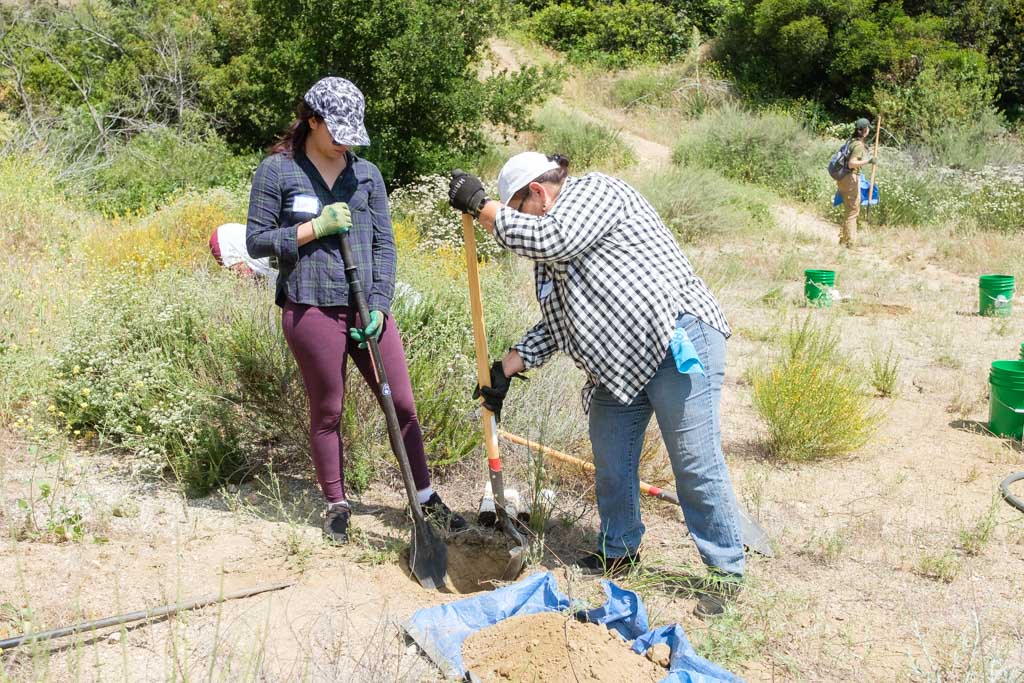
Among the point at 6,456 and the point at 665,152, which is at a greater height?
the point at 6,456

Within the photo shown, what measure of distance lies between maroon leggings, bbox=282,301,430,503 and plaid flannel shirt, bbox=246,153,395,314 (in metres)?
0.08

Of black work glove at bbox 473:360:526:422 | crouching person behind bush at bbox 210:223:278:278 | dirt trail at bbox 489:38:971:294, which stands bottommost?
dirt trail at bbox 489:38:971:294

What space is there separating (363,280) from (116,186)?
26.0 ft

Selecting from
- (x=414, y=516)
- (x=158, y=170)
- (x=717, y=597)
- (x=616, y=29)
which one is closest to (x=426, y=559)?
(x=414, y=516)

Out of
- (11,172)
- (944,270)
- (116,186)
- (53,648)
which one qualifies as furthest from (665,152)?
(53,648)

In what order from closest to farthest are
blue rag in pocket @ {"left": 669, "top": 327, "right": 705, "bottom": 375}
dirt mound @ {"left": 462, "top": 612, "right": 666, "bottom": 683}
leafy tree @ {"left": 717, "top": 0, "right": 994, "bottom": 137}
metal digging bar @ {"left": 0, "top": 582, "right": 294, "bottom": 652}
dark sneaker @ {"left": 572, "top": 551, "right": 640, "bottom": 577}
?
metal digging bar @ {"left": 0, "top": 582, "right": 294, "bottom": 652} → dirt mound @ {"left": 462, "top": 612, "right": 666, "bottom": 683} → blue rag in pocket @ {"left": 669, "top": 327, "right": 705, "bottom": 375} → dark sneaker @ {"left": 572, "top": 551, "right": 640, "bottom": 577} → leafy tree @ {"left": 717, "top": 0, "right": 994, "bottom": 137}

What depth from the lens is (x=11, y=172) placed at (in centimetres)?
816

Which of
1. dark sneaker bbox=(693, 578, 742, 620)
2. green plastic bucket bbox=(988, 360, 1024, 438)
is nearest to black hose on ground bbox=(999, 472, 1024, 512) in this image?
green plastic bucket bbox=(988, 360, 1024, 438)

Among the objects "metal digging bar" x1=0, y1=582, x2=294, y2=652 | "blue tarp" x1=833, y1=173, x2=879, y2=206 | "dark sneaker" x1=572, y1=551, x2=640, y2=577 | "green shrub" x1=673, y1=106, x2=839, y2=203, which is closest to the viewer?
"metal digging bar" x1=0, y1=582, x2=294, y2=652

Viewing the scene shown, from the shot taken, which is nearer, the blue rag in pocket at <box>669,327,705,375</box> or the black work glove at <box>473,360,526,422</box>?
the blue rag in pocket at <box>669,327,705,375</box>

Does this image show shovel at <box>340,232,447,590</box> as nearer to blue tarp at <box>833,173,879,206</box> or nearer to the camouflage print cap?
the camouflage print cap

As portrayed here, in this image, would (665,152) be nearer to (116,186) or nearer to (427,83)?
(427,83)

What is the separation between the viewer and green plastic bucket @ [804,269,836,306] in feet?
28.9

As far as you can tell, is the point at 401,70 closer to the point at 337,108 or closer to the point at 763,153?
the point at 337,108
